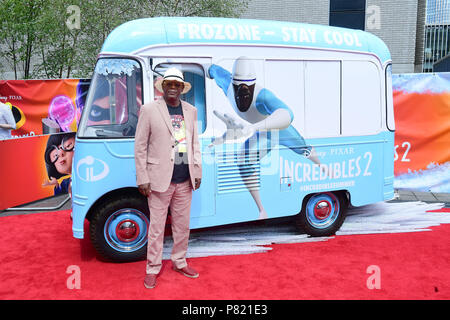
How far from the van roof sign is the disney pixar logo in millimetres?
1176

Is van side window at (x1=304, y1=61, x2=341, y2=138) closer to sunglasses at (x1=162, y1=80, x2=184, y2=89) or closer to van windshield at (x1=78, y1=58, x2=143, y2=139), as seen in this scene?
sunglasses at (x1=162, y1=80, x2=184, y2=89)

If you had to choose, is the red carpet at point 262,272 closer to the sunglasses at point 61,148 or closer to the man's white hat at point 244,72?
the man's white hat at point 244,72

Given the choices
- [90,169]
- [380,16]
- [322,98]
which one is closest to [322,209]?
[322,98]

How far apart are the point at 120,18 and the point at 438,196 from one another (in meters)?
Answer: 8.81

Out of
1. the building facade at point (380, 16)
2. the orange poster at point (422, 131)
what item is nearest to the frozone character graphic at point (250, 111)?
the orange poster at point (422, 131)

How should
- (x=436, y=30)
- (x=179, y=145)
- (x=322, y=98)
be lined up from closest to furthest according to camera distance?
(x=179, y=145), (x=322, y=98), (x=436, y=30)

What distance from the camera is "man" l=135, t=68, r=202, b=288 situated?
3760 mm

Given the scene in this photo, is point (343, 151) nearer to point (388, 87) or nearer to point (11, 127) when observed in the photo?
point (388, 87)

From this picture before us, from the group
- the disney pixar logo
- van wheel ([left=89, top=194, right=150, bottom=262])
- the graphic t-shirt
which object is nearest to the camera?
the graphic t-shirt

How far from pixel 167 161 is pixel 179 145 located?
0.69 feet

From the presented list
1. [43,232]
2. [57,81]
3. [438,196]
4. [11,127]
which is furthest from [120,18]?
[438,196]

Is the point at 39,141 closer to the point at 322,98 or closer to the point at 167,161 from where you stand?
the point at 167,161

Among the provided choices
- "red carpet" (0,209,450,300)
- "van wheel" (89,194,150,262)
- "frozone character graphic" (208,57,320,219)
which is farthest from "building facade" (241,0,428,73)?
"van wheel" (89,194,150,262)

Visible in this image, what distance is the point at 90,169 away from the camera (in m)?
4.24
